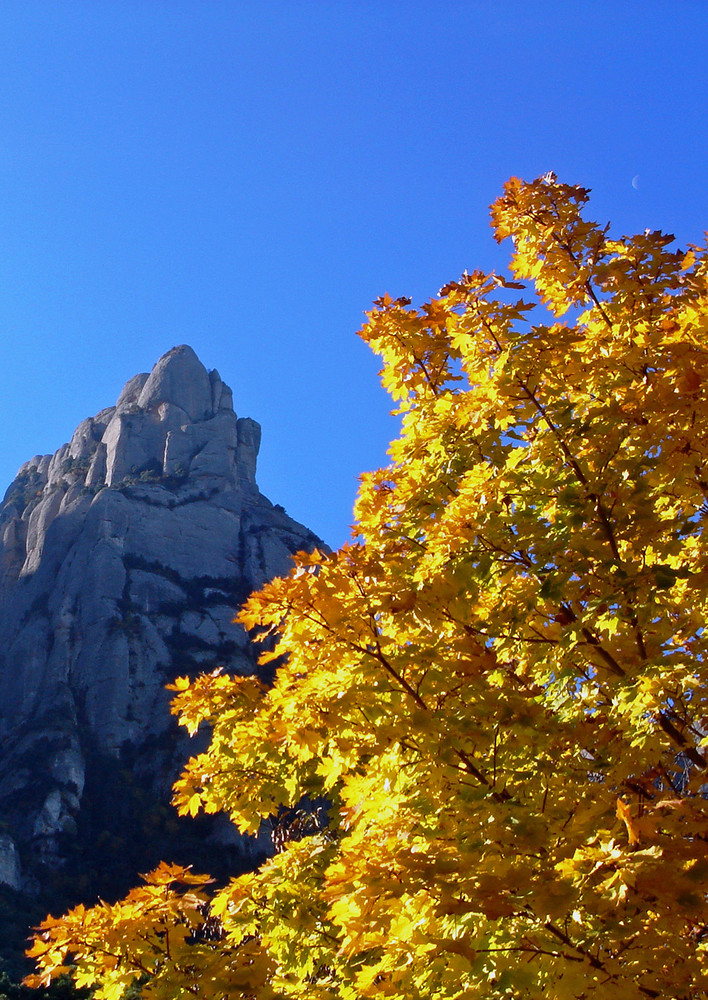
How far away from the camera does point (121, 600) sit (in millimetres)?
56188

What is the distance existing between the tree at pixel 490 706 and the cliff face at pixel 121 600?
42.0 metres

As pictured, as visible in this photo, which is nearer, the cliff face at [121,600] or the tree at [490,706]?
the tree at [490,706]

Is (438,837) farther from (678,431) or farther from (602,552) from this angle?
(678,431)

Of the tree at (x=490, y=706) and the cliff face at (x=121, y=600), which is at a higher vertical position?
the cliff face at (x=121, y=600)

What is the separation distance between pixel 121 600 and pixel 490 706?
5539cm

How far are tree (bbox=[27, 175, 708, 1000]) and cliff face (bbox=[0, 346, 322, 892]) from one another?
4198 cm

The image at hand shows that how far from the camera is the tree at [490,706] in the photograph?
10.4 ft

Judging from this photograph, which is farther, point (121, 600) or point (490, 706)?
point (121, 600)

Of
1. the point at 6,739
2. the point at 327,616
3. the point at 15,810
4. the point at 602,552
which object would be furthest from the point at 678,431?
the point at 6,739

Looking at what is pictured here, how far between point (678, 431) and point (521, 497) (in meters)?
0.95

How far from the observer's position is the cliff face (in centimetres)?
4625

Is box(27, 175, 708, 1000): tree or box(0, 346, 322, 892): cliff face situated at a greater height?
box(0, 346, 322, 892): cliff face

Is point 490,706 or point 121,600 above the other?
point 121,600

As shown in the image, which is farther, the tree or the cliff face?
the cliff face
